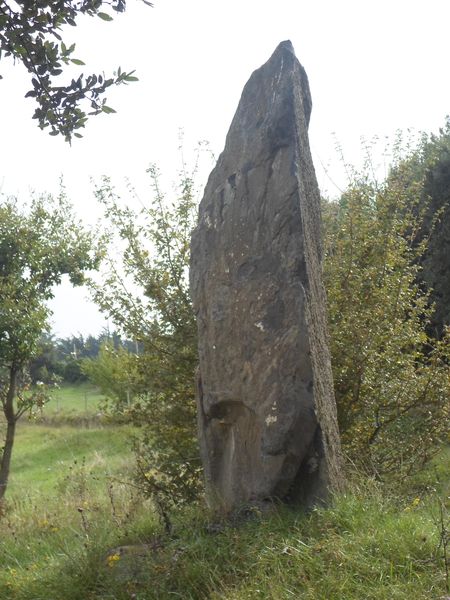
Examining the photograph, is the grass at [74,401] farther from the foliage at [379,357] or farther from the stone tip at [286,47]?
the stone tip at [286,47]

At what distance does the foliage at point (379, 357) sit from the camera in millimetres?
8914

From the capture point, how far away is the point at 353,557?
194 inches

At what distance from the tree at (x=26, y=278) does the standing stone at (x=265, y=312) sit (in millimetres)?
5544

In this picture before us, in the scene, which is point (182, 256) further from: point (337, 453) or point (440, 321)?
point (440, 321)

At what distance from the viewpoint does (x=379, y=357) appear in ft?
30.0

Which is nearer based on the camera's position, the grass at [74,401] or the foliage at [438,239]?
the foliage at [438,239]

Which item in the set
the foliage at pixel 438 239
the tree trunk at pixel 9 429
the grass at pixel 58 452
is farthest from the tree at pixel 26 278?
the foliage at pixel 438 239

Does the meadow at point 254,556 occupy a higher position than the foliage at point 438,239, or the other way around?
the foliage at point 438,239

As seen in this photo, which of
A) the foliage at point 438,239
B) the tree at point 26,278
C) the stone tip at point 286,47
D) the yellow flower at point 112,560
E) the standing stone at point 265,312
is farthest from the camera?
the foliage at point 438,239

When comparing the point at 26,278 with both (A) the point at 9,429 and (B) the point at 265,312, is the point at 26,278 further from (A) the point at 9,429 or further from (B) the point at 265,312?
(B) the point at 265,312

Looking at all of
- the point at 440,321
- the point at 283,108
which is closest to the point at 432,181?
the point at 440,321

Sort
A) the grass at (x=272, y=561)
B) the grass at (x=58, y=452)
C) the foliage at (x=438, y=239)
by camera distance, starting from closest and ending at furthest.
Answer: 1. the grass at (x=272, y=561)
2. the foliage at (x=438, y=239)
3. the grass at (x=58, y=452)

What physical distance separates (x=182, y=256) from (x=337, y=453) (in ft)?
13.5

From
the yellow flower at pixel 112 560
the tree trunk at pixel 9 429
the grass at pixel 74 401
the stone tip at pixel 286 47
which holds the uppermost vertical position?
the stone tip at pixel 286 47
